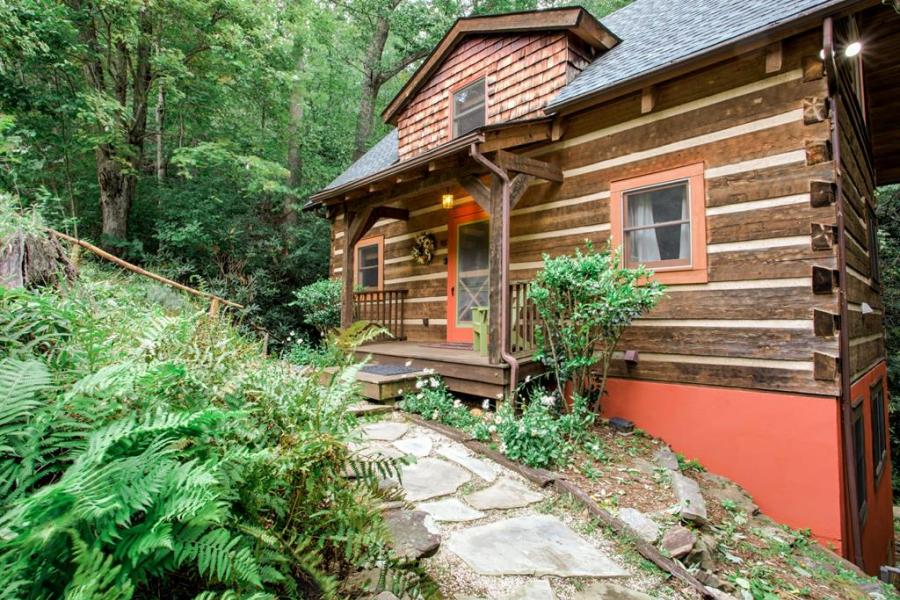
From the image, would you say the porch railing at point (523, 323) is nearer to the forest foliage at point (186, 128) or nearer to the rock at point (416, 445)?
the rock at point (416, 445)

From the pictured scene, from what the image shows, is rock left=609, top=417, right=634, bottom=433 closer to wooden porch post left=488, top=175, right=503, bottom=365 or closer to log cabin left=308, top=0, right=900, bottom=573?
log cabin left=308, top=0, right=900, bottom=573

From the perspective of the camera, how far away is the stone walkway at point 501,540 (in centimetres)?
199

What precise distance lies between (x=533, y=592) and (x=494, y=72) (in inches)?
254

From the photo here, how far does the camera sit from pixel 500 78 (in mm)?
6426

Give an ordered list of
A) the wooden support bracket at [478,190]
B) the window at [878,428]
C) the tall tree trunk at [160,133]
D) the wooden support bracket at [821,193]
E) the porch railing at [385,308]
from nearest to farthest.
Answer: the wooden support bracket at [821,193], the wooden support bracket at [478,190], the window at [878,428], the porch railing at [385,308], the tall tree trunk at [160,133]

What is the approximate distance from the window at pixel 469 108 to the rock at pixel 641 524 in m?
5.47

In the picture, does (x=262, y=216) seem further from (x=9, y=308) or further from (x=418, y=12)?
(x=9, y=308)

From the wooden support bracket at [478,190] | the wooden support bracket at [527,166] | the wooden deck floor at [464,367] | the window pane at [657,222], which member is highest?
the wooden support bracket at [527,166]

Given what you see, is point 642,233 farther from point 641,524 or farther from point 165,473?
point 165,473

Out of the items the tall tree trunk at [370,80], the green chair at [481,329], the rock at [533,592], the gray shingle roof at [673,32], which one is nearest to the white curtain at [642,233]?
the gray shingle roof at [673,32]

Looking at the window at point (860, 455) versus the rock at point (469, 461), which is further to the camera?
the window at point (860, 455)

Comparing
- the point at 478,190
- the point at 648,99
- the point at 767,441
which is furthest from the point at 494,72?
the point at 767,441

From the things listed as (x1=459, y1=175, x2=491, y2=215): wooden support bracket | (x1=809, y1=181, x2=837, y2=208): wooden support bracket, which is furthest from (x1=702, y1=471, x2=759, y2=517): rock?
(x1=459, y1=175, x2=491, y2=215): wooden support bracket

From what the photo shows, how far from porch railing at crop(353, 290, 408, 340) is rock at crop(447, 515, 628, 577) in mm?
5188
